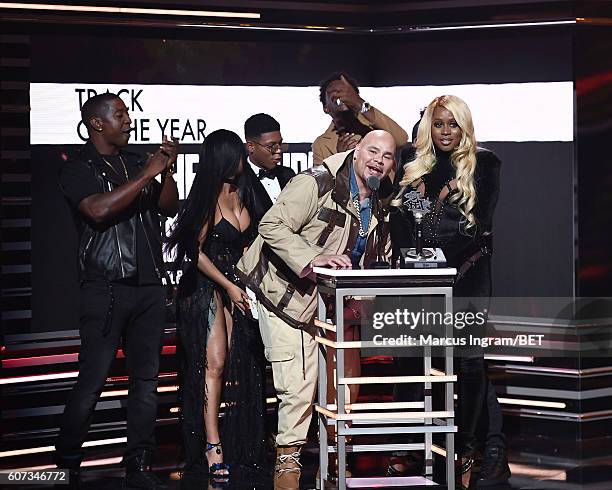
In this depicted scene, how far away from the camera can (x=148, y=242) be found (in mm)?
5824

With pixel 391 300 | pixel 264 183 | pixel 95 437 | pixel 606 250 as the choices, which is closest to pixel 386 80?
pixel 264 183

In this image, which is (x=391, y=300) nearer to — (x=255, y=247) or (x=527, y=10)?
(x=255, y=247)

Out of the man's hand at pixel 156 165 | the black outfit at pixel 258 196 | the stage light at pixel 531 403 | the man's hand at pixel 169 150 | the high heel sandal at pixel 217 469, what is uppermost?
the man's hand at pixel 169 150

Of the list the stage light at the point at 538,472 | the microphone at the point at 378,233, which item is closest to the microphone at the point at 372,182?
the microphone at the point at 378,233

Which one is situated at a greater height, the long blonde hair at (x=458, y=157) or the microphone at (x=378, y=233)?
the long blonde hair at (x=458, y=157)

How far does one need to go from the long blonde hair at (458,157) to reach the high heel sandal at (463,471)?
1151 mm

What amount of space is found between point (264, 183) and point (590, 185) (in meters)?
1.78

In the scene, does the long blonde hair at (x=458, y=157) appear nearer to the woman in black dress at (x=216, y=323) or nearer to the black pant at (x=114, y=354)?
the woman in black dress at (x=216, y=323)

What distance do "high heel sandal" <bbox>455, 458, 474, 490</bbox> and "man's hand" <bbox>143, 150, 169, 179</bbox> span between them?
200 centimetres

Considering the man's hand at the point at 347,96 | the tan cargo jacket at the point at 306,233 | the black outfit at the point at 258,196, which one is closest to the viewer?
the tan cargo jacket at the point at 306,233

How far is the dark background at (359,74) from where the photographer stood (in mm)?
6309

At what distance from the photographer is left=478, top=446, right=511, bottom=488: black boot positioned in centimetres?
571

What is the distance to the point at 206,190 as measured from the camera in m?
5.82

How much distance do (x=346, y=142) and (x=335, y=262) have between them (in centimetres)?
183
